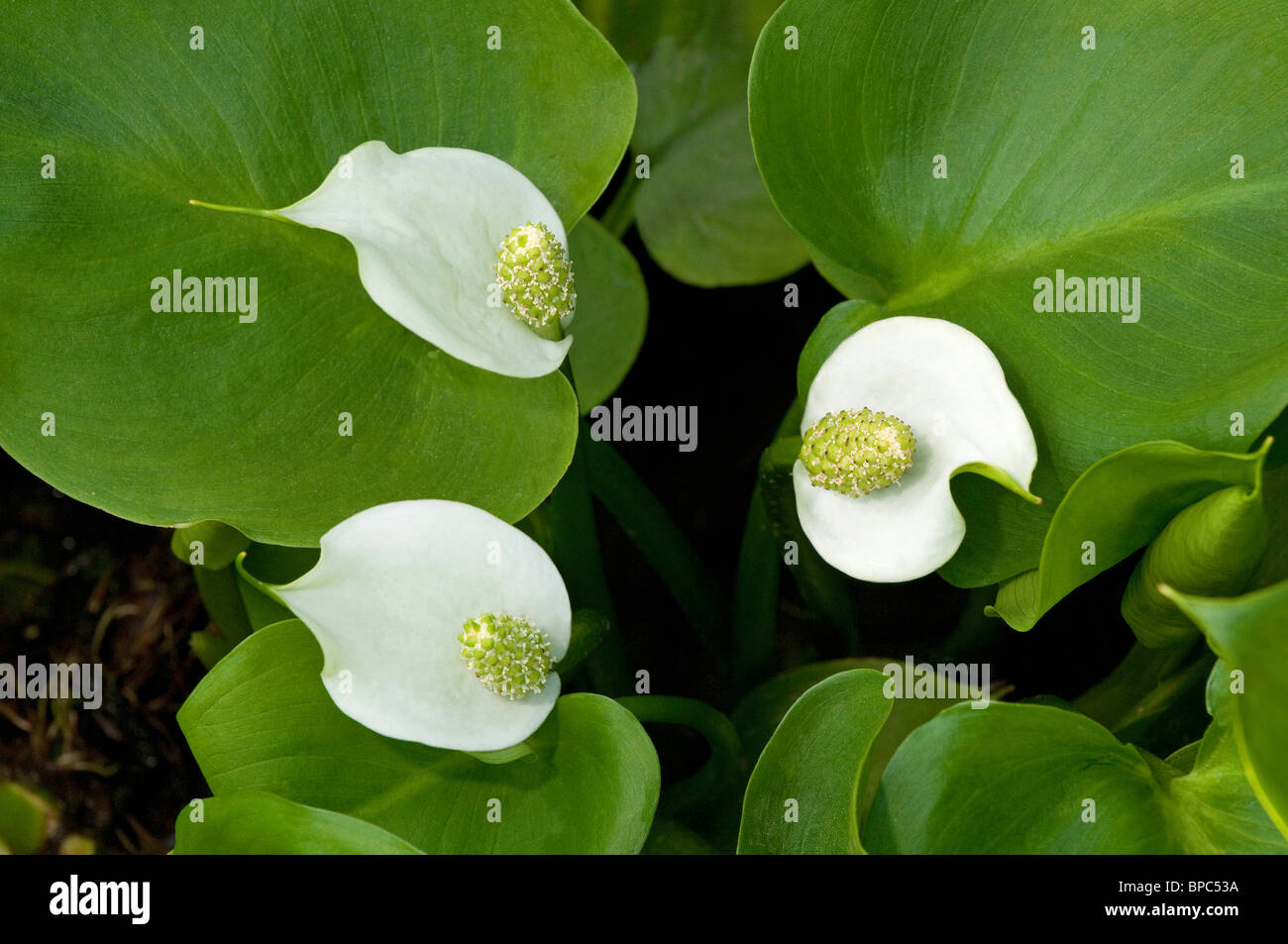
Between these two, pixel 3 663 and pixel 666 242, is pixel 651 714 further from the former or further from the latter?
pixel 3 663

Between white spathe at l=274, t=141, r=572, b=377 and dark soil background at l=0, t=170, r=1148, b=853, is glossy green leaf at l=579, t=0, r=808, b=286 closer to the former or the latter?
dark soil background at l=0, t=170, r=1148, b=853

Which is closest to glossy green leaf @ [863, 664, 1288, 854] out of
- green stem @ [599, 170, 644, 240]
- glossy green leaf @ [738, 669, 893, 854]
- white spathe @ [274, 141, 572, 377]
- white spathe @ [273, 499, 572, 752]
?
glossy green leaf @ [738, 669, 893, 854]

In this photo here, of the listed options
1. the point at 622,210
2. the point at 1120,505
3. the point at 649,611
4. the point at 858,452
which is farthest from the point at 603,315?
the point at 1120,505

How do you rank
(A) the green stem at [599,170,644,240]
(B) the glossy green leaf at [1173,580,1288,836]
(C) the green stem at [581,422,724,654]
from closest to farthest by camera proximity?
(B) the glossy green leaf at [1173,580,1288,836] → (C) the green stem at [581,422,724,654] → (A) the green stem at [599,170,644,240]

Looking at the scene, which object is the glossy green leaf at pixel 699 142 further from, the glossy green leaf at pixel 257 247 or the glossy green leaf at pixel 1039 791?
the glossy green leaf at pixel 1039 791

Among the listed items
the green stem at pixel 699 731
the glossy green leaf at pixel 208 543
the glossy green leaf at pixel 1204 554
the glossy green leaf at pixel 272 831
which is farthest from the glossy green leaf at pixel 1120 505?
the glossy green leaf at pixel 208 543
